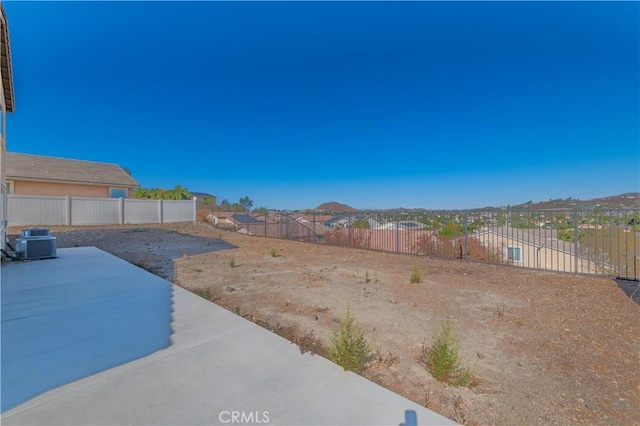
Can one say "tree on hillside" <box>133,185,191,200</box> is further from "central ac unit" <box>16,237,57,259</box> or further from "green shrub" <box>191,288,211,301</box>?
"green shrub" <box>191,288,211,301</box>

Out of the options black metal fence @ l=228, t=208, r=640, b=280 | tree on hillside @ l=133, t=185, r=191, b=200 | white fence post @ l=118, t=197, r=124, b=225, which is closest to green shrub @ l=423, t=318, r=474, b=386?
black metal fence @ l=228, t=208, r=640, b=280

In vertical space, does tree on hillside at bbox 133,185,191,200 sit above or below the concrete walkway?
above

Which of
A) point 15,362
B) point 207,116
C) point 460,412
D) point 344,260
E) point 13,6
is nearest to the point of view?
point 460,412

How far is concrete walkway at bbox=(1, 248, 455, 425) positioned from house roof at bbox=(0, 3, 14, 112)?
7357mm

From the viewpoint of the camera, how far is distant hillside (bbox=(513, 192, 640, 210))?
215 inches

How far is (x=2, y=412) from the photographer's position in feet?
4.99

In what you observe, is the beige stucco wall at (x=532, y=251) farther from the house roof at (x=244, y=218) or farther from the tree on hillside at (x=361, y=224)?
the house roof at (x=244, y=218)

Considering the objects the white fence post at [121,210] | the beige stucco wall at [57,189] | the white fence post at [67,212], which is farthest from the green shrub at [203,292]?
the beige stucco wall at [57,189]

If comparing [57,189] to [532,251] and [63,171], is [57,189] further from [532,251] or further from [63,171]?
[532,251]

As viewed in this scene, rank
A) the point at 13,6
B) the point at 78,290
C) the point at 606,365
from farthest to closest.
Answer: the point at 13,6 < the point at 78,290 < the point at 606,365

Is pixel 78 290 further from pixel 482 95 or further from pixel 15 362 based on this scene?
pixel 482 95

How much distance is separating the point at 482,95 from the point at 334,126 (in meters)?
9.42

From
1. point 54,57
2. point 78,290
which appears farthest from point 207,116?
point 78,290

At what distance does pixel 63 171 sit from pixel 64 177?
36.9 inches
